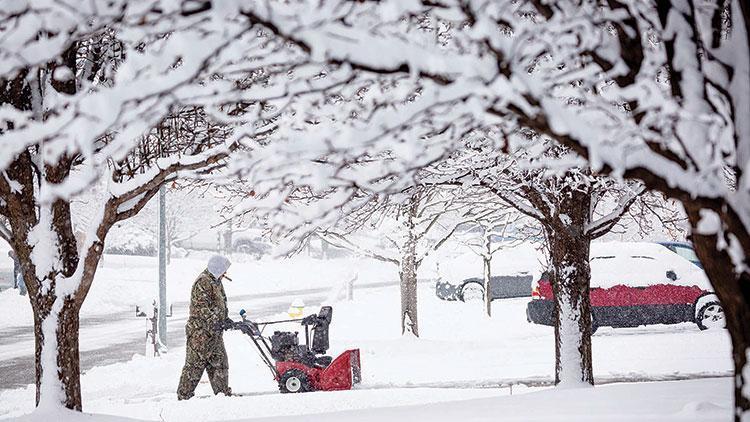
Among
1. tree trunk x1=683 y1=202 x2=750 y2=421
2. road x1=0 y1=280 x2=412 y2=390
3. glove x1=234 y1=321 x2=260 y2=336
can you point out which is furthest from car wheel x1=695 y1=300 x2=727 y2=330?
tree trunk x1=683 y1=202 x2=750 y2=421

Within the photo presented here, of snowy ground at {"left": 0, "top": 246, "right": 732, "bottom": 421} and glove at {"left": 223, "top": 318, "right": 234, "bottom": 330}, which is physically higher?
glove at {"left": 223, "top": 318, "right": 234, "bottom": 330}

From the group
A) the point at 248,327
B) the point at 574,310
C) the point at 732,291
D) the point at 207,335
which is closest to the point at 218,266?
the point at 207,335

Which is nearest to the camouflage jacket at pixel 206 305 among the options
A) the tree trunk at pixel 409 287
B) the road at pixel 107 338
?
the road at pixel 107 338

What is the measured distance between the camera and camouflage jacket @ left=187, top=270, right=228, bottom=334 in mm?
8672

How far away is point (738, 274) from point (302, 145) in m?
1.92

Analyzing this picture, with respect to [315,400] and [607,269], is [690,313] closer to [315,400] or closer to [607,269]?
[607,269]

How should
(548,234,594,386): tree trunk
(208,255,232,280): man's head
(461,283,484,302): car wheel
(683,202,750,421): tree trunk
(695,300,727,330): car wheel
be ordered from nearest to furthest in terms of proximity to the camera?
(683,202,750,421): tree trunk < (548,234,594,386): tree trunk < (208,255,232,280): man's head < (695,300,727,330): car wheel < (461,283,484,302): car wheel

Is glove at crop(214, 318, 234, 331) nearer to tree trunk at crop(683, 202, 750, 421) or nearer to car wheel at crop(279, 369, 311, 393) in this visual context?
car wheel at crop(279, 369, 311, 393)

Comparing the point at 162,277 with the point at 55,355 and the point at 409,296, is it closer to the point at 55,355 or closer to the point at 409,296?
the point at 409,296

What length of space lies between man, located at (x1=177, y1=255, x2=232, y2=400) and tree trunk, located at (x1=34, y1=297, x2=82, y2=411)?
2.24 m

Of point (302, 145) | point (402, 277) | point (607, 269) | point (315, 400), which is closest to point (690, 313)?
point (607, 269)

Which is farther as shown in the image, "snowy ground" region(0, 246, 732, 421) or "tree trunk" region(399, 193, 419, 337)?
"tree trunk" region(399, 193, 419, 337)

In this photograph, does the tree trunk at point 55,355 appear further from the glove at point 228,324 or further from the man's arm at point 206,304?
the man's arm at point 206,304

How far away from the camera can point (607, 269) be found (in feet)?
44.5
